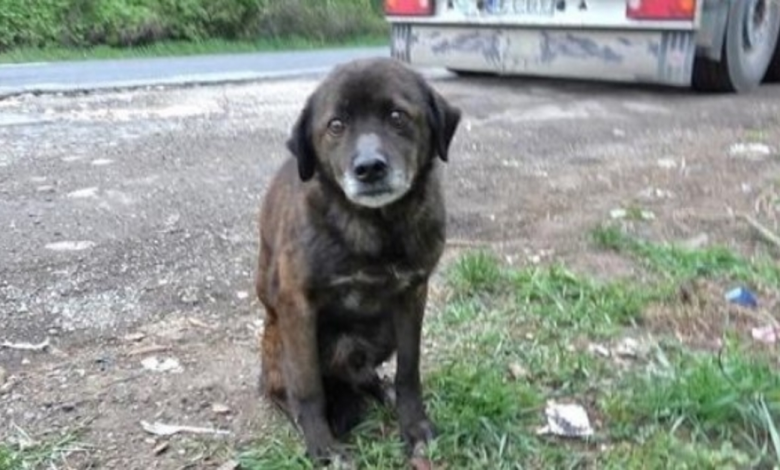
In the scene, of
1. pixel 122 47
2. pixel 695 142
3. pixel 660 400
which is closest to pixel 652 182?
pixel 695 142

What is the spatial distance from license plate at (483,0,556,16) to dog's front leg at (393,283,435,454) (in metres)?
5.55

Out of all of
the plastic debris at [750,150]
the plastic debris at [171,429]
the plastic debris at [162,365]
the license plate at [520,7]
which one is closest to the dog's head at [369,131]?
the plastic debris at [171,429]

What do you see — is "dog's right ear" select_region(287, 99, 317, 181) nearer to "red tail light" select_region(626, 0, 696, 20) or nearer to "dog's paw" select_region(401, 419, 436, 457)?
A: "dog's paw" select_region(401, 419, 436, 457)

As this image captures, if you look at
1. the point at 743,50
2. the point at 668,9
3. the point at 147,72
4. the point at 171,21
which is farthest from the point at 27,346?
the point at 171,21

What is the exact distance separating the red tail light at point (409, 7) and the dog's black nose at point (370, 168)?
20.7ft

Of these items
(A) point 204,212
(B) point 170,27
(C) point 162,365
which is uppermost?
(C) point 162,365

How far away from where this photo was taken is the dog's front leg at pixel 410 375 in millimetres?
2822

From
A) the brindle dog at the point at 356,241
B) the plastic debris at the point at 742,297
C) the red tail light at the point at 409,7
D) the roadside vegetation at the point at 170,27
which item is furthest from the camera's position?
the roadside vegetation at the point at 170,27

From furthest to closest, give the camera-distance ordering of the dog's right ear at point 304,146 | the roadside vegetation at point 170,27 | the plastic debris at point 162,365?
the roadside vegetation at point 170,27 < the plastic debris at point 162,365 < the dog's right ear at point 304,146

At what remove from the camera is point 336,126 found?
8.83ft

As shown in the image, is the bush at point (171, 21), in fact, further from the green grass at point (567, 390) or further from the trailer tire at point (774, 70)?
the green grass at point (567, 390)

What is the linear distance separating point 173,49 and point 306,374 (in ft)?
54.9

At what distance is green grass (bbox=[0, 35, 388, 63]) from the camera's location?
1645cm

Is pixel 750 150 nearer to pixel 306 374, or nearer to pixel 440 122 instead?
pixel 440 122
